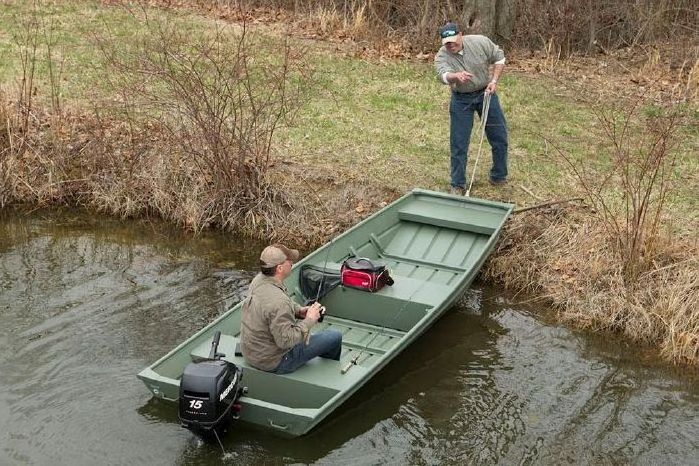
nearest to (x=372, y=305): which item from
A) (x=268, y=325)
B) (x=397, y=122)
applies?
(x=268, y=325)

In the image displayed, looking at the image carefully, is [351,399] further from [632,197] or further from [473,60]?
[473,60]

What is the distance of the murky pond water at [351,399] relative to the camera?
7.73 metres

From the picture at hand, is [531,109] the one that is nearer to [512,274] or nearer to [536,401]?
[512,274]

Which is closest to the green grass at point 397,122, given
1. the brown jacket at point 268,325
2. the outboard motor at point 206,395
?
the brown jacket at point 268,325

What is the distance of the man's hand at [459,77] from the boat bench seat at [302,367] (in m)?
4.21

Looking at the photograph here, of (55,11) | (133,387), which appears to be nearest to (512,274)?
(133,387)

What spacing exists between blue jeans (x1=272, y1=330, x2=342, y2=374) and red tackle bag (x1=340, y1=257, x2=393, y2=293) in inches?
54.5

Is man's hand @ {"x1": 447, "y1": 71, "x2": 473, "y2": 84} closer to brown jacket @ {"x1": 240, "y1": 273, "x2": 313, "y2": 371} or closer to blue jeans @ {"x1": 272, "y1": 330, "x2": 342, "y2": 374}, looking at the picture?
blue jeans @ {"x1": 272, "y1": 330, "x2": 342, "y2": 374}

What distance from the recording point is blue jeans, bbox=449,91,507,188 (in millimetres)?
11406

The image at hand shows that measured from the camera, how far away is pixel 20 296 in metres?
10.3

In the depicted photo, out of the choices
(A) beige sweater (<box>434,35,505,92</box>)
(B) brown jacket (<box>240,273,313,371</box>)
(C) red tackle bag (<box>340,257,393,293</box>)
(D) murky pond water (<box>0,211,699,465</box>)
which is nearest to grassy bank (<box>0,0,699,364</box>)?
(D) murky pond water (<box>0,211,699,465</box>)

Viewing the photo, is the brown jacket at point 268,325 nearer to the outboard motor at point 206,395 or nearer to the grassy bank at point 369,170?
the outboard motor at point 206,395

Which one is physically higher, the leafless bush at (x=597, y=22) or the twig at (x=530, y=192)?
the leafless bush at (x=597, y=22)

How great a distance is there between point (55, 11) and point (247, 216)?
9.64m
